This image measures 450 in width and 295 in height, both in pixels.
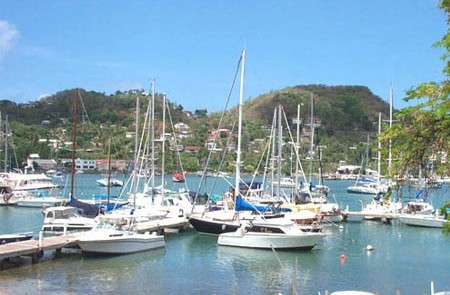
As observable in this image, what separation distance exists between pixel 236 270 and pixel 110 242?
748cm

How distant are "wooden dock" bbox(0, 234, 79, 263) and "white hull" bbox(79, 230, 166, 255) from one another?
3.24ft

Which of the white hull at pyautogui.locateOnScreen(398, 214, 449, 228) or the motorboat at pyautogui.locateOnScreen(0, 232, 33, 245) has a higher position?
the white hull at pyautogui.locateOnScreen(398, 214, 449, 228)

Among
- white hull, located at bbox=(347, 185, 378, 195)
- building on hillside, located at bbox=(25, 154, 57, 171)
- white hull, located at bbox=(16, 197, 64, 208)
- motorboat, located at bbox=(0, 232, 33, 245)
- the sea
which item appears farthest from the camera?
building on hillside, located at bbox=(25, 154, 57, 171)

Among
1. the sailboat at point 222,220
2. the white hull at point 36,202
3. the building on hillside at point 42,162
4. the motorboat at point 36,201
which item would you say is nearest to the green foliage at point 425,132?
the sailboat at point 222,220

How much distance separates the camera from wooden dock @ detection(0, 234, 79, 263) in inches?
1187

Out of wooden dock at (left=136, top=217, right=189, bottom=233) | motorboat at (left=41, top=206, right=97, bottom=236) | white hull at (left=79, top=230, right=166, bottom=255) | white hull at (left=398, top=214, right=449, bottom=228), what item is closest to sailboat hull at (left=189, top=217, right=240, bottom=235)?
wooden dock at (left=136, top=217, right=189, bottom=233)

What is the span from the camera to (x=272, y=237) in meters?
37.4

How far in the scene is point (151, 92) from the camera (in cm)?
5238

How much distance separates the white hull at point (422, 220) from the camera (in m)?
53.2

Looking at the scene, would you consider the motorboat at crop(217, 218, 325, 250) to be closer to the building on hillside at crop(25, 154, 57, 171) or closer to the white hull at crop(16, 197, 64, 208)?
the white hull at crop(16, 197, 64, 208)

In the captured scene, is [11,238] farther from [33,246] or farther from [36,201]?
[36,201]

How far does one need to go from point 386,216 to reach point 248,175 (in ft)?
431

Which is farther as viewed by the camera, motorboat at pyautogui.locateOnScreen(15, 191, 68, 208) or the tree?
motorboat at pyautogui.locateOnScreen(15, 191, 68, 208)

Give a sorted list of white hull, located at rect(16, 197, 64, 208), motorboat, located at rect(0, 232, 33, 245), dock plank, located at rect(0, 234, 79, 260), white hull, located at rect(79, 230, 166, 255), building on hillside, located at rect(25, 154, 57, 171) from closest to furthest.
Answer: dock plank, located at rect(0, 234, 79, 260) → motorboat, located at rect(0, 232, 33, 245) → white hull, located at rect(79, 230, 166, 255) → white hull, located at rect(16, 197, 64, 208) → building on hillside, located at rect(25, 154, 57, 171)
